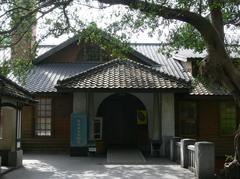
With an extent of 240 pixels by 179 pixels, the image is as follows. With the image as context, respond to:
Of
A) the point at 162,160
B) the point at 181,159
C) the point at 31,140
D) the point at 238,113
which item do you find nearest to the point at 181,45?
the point at 181,159

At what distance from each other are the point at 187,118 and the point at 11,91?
1076cm

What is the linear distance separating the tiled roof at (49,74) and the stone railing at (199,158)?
28.2ft

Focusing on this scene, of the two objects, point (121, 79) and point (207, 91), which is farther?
point (207, 91)

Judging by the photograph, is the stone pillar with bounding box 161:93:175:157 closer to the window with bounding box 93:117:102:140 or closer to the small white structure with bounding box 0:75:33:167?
the window with bounding box 93:117:102:140

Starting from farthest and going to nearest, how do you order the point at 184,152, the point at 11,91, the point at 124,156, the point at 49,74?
the point at 49,74 < the point at 124,156 < the point at 184,152 < the point at 11,91

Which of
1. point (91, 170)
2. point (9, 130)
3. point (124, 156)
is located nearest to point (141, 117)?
point (124, 156)

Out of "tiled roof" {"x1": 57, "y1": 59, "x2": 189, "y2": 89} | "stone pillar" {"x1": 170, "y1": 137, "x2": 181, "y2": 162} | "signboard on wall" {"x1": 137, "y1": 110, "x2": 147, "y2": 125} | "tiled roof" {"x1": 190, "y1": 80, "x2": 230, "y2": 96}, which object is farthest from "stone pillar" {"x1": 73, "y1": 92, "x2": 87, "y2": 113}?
"tiled roof" {"x1": 190, "y1": 80, "x2": 230, "y2": 96}

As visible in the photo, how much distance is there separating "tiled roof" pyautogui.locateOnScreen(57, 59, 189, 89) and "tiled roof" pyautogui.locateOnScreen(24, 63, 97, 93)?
2538 millimetres

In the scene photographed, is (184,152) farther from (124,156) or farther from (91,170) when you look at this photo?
(124,156)

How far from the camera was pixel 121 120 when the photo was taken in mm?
22734

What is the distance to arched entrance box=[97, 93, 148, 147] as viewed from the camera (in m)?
22.5

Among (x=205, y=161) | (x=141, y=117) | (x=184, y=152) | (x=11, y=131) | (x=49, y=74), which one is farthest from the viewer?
(x=49, y=74)

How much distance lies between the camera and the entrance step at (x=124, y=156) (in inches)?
674

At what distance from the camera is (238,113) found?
72.2ft
